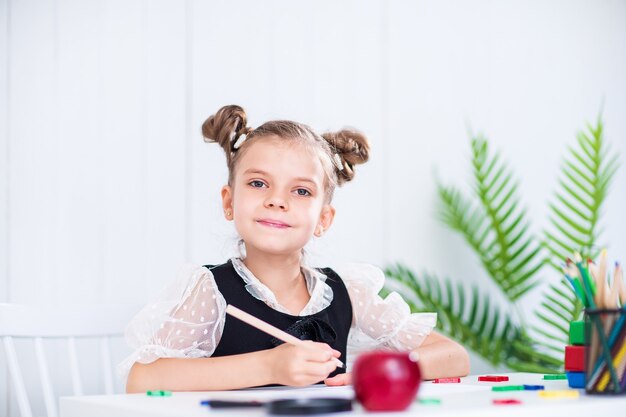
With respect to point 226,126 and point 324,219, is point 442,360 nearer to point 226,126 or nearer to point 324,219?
point 324,219

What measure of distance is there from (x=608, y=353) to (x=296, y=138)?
693 millimetres

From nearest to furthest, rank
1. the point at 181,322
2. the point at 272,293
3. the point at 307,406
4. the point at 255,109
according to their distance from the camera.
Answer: the point at 307,406 < the point at 181,322 < the point at 272,293 < the point at 255,109

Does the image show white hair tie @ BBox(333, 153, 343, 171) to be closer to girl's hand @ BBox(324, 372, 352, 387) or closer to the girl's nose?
the girl's nose

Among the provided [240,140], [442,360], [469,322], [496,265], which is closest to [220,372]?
[442,360]

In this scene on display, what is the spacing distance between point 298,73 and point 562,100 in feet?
3.77

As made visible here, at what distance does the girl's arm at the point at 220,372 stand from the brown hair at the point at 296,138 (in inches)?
16.9

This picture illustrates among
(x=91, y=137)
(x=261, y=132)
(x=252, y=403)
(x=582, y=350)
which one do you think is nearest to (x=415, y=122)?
(x=91, y=137)

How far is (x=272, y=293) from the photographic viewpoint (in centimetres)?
141

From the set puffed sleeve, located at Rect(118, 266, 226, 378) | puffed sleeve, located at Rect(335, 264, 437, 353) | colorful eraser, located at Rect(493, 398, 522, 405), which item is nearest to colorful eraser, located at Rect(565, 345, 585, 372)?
colorful eraser, located at Rect(493, 398, 522, 405)

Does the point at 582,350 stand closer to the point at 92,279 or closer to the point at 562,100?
the point at 92,279

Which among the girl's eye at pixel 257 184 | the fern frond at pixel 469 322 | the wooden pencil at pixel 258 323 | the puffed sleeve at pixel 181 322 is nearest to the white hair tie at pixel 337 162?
the girl's eye at pixel 257 184

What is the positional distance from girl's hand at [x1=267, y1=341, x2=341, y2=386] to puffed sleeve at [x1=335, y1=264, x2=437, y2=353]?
1.52 ft

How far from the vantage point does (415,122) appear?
9.20 ft

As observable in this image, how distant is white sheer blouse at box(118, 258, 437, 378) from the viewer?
128 centimetres
